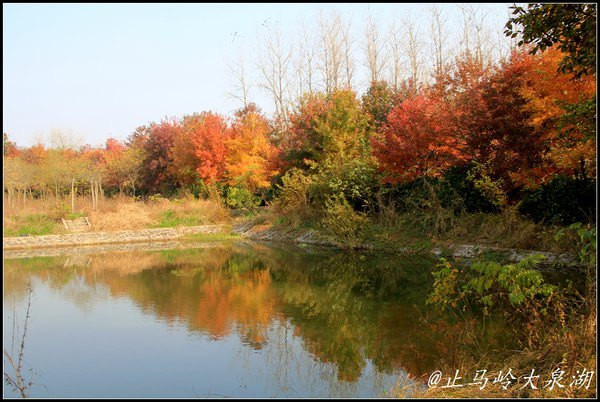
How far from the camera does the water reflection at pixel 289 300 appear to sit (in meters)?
6.70

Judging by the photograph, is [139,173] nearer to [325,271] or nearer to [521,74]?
[325,271]

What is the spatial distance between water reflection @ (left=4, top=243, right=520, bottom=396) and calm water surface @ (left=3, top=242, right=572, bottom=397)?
3cm

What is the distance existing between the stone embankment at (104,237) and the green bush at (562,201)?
1465 cm

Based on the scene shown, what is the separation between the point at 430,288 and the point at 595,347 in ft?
21.0

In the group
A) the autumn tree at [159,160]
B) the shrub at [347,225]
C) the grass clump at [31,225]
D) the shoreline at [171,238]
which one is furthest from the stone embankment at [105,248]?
the autumn tree at [159,160]

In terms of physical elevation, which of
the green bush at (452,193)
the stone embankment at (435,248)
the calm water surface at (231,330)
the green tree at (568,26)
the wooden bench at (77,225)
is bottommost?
the calm water surface at (231,330)

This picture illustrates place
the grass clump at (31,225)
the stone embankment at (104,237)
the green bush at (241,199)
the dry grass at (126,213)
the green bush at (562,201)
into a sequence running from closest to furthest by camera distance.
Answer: the green bush at (562,201) < the stone embankment at (104,237) < the grass clump at (31,225) < the dry grass at (126,213) < the green bush at (241,199)

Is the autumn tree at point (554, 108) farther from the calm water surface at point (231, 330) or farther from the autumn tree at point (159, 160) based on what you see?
the autumn tree at point (159, 160)

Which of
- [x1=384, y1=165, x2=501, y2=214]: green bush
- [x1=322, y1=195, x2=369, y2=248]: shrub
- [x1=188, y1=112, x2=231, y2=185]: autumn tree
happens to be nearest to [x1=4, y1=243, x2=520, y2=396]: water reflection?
[x1=322, y1=195, x2=369, y2=248]: shrub

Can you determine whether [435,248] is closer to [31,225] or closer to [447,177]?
[447,177]

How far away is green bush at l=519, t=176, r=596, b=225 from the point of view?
11.7m

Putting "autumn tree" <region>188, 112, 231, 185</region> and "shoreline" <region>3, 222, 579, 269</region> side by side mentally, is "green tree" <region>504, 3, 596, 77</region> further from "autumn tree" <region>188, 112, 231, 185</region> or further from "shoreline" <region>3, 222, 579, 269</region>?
"autumn tree" <region>188, 112, 231, 185</region>

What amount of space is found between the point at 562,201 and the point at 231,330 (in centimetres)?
866

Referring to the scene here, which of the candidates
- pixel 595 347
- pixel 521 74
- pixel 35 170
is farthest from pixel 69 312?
pixel 35 170
